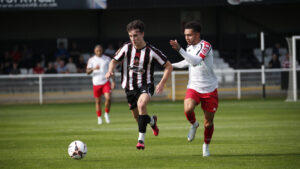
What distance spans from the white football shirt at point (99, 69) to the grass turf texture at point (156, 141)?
1.29 meters

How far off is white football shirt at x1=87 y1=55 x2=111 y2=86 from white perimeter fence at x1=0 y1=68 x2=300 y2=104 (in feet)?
28.2

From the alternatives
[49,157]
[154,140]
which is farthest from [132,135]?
[49,157]

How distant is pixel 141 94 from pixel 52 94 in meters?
17.0

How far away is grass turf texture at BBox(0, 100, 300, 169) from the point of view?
8.96 metres

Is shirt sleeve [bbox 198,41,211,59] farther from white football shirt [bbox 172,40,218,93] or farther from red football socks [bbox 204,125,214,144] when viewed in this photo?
red football socks [bbox 204,125,214,144]

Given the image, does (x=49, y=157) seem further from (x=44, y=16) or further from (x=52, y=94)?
(x=44, y=16)

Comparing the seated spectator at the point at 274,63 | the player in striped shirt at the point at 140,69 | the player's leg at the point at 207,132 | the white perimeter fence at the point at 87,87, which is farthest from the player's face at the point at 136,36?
the seated spectator at the point at 274,63

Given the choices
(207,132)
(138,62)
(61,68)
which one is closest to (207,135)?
(207,132)

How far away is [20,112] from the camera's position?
2170 centimetres

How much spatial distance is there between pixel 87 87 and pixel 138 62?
1633 cm

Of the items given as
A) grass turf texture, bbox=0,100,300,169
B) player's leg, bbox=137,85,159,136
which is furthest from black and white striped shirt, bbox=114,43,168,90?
grass turf texture, bbox=0,100,300,169

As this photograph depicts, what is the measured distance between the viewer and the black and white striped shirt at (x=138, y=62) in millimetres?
10070

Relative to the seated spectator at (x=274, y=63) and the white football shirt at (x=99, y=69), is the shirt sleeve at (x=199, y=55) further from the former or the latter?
the seated spectator at (x=274, y=63)

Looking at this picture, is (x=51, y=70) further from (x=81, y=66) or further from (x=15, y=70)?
(x=15, y=70)
